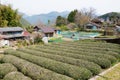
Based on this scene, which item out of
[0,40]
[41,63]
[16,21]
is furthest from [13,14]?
[41,63]

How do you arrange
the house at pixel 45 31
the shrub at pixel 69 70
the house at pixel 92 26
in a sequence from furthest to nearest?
the house at pixel 92 26
the house at pixel 45 31
the shrub at pixel 69 70

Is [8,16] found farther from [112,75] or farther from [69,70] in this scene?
[112,75]

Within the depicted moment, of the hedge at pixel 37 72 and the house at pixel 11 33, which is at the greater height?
the house at pixel 11 33

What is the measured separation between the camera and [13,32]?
127 feet

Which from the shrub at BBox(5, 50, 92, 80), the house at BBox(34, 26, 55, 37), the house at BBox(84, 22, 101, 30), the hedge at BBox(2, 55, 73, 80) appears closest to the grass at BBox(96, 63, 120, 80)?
the shrub at BBox(5, 50, 92, 80)

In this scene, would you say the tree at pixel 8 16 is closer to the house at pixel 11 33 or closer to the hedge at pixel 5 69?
the house at pixel 11 33

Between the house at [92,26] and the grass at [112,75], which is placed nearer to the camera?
the grass at [112,75]

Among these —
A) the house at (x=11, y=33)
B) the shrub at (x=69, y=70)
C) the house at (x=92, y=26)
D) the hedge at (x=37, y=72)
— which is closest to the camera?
the hedge at (x=37, y=72)

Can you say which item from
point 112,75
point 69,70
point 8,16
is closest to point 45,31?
point 8,16

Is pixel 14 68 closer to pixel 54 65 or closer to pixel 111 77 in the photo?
pixel 54 65

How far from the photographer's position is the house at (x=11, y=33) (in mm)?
36812

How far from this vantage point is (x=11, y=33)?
38500 mm

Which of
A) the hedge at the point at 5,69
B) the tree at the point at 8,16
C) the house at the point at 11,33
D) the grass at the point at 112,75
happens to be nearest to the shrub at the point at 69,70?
the grass at the point at 112,75

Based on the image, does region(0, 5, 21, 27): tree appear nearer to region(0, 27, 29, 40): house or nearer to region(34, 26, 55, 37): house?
region(34, 26, 55, 37): house
